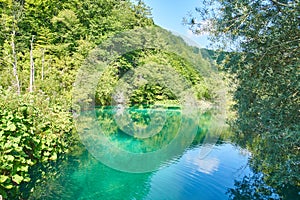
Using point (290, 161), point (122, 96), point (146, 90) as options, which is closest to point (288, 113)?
point (290, 161)

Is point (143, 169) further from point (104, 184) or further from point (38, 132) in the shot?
point (38, 132)

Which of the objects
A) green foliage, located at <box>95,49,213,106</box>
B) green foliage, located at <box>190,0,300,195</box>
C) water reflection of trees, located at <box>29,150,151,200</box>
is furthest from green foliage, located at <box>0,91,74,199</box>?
green foliage, located at <box>95,49,213,106</box>

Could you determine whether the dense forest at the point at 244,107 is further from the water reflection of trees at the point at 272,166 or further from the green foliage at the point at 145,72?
the green foliage at the point at 145,72

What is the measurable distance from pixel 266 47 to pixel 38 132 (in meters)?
6.26

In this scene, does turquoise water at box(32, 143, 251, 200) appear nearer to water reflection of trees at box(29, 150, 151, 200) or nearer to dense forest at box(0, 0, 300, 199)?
water reflection of trees at box(29, 150, 151, 200)

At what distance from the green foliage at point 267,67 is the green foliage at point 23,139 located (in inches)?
175

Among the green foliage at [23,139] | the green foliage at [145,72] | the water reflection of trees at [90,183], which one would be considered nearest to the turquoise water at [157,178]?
the water reflection of trees at [90,183]

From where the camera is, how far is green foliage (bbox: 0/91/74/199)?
5.09 meters

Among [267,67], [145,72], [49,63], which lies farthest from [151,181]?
[145,72]

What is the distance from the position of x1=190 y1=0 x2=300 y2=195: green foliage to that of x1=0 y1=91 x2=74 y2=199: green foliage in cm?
446

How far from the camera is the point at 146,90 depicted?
31.5 metres

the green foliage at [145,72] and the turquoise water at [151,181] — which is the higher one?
the green foliage at [145,72]

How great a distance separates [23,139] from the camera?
5969 millimetres

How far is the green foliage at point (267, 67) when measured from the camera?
14.1ft
